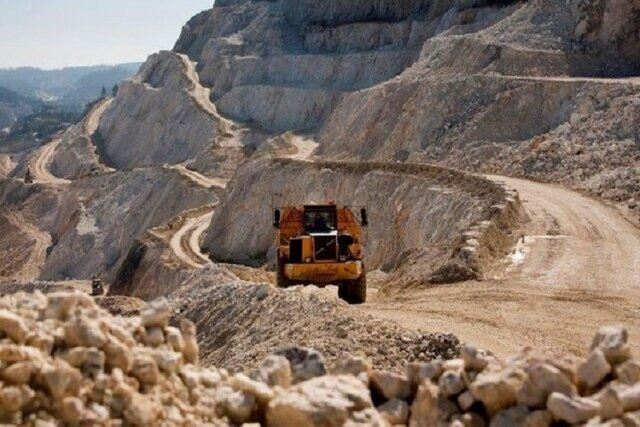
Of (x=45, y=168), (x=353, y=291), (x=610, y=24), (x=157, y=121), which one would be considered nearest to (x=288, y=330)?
(x=353, y=291)

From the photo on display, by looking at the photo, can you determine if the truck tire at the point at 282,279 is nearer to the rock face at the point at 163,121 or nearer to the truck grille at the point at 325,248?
the truck grille at the point at 325,248

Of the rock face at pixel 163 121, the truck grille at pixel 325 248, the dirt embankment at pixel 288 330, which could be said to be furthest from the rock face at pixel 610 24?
the dirt embankment at pixel 288 330

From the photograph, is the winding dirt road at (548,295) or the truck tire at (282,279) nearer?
the winding dirt road at (548,295)

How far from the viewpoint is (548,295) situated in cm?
1675

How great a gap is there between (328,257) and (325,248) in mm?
246

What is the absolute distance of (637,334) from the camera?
45.7 feet

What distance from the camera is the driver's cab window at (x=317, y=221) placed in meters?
21.0

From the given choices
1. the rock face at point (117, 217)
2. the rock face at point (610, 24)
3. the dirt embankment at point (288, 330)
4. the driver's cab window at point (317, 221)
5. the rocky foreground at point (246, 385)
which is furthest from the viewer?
the rock face at point (117, 217)

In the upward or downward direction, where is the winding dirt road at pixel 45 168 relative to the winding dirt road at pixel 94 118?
downward

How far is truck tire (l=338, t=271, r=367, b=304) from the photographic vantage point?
1934 centimetres

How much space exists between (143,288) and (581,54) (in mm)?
25817

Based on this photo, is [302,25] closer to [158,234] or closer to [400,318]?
[158,234]

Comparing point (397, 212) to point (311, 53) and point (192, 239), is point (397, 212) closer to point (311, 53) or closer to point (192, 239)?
point (192, 239)

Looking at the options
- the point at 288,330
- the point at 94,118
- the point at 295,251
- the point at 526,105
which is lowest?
the point at 94,118
